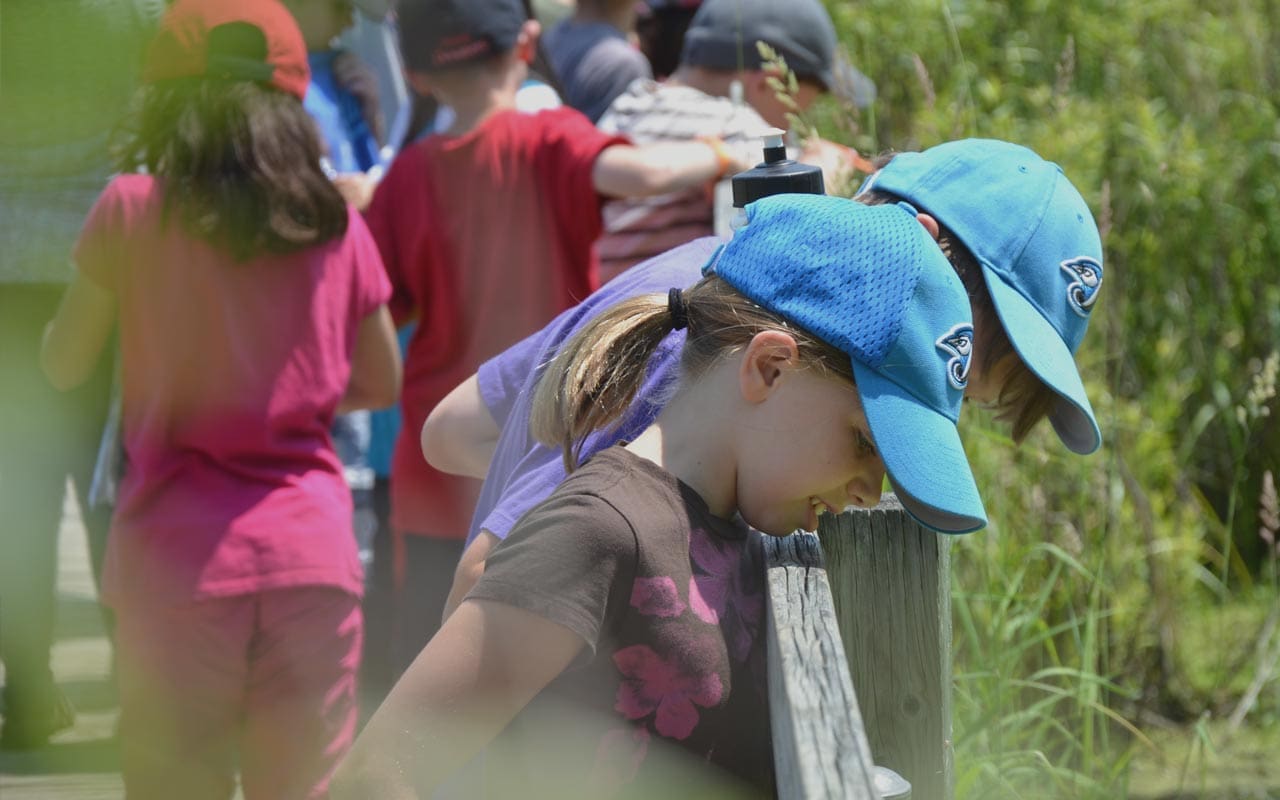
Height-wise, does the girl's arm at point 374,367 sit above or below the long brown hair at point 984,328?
below

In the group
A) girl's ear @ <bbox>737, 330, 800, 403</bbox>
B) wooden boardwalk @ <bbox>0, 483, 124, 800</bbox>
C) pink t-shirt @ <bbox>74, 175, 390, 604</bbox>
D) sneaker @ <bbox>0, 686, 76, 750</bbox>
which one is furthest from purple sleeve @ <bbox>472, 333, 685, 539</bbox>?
sneaker @ <bbox>0, 686, 76, 750</bbox>

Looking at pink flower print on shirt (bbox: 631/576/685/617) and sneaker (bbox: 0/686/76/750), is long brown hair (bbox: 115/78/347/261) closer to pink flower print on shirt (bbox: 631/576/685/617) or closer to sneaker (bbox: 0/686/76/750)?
pink flower print on shirt (bbox: 631/576/685/617)

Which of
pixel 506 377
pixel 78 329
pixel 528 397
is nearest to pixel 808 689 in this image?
pixel 528 397

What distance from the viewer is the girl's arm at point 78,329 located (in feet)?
8.09

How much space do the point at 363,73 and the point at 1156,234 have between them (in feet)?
7.20

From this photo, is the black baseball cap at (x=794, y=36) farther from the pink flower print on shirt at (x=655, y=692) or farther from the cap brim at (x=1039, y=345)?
the pink flower print on shirt at (x=655, y=692)

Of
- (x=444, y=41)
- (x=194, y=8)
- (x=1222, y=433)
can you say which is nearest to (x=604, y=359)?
(x=194, y=8)

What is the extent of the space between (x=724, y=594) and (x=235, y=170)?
1.47m

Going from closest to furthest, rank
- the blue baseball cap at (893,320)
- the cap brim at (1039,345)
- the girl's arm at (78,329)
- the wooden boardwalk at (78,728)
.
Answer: the blue baseball cap at (893,320) → the cap brim at (1039,345) → the girl's arm at (78,329) → the wooden boardwalk at (78,728)

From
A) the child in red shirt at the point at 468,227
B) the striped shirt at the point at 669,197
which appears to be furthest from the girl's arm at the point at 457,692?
the striped shirt at the point at 669,197

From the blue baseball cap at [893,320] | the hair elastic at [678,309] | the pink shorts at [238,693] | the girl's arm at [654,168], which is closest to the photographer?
the blue baseball cap at [893,320]

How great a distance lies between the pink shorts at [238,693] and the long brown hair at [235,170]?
0.58m

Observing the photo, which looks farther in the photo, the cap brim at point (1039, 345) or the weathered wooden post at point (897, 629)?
the cap brim at point (1039, 345)

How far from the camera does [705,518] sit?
130 centimetres
